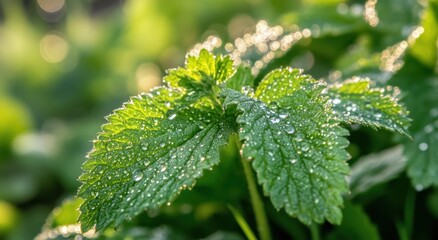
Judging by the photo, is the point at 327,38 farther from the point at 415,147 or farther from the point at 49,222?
the point at 49,222

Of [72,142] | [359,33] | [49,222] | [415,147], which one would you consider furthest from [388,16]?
[72,142]

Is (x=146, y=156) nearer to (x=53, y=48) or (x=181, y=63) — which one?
(x=181, y=63)

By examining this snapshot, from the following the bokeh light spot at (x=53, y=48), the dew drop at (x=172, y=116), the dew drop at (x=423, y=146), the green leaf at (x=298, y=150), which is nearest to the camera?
the green leaf at (x=298, y=150)

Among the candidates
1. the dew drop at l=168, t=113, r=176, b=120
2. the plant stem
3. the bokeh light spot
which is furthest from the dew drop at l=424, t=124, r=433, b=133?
the bokeh light spot

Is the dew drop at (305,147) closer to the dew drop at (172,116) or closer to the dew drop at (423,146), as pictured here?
the dew drop at (172,116)

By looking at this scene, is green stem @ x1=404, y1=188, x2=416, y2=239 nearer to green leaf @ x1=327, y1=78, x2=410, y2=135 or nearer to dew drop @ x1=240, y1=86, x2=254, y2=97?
green leaf @ x1=327, y1=78, x2=410, y2=135

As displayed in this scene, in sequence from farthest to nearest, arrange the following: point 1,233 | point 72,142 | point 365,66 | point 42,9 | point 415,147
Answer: point 42,9
point 72,142
point 1,233
point 365,66
point 415,147

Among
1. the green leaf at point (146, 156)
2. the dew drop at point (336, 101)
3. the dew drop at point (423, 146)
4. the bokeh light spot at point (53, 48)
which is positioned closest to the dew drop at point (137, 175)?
the green leaf at point (146, 156)

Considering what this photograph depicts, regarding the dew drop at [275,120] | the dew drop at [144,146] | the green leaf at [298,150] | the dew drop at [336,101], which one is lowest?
the green leaf at [298,150]
